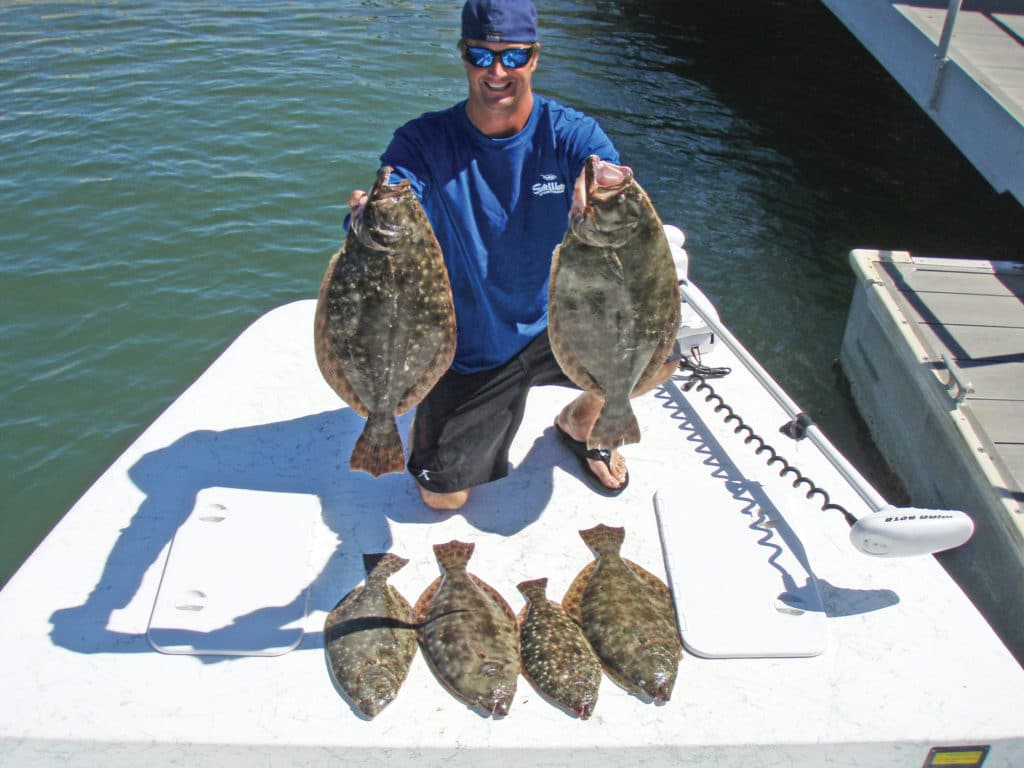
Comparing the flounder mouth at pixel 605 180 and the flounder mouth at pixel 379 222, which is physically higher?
the flounder mouth at pixel 605 180

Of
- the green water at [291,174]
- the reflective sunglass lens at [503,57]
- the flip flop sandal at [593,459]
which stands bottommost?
the green water at [291,174]

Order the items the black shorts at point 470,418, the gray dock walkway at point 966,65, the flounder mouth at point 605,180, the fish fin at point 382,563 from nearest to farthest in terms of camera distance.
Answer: the flounder mouth at point 605,180 < the fish fin at point 382,563 < the black shorts at point 470,418 < the gray dock walkway at point 966,65

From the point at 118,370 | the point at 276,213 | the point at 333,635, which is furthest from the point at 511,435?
the point at 276,213

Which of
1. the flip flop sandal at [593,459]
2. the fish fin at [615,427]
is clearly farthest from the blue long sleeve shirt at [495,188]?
the flip flop sandal at [593,459]

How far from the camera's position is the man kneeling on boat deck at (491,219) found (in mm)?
3656

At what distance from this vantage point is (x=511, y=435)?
4496 millimetres

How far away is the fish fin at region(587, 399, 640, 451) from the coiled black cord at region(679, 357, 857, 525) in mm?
1304

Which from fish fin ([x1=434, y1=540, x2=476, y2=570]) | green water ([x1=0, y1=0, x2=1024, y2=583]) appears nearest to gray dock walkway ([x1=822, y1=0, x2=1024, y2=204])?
green water ([x1=0, y1=0, x2=1024, y2=583])

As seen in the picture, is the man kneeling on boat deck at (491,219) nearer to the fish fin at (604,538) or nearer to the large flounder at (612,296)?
the fish fin at (604,538)

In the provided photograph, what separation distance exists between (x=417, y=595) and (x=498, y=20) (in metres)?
2.63

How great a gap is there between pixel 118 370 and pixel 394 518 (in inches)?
148

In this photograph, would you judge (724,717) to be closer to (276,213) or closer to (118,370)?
(118,370)

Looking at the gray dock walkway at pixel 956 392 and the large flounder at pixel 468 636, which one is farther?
the gray dock walkway at pixel 956 392

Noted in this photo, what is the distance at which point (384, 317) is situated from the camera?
323cm
